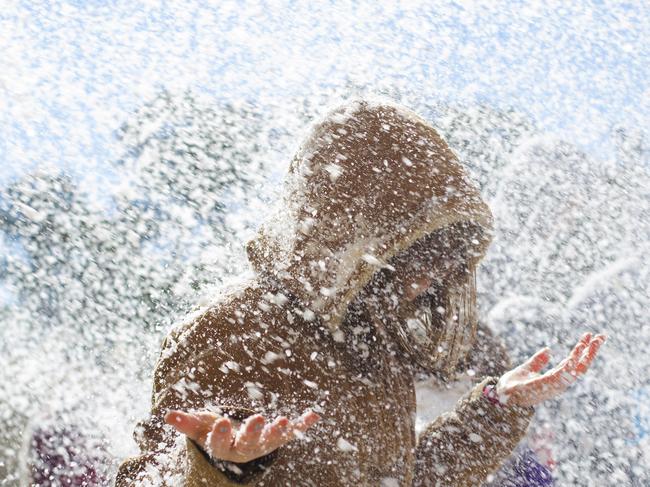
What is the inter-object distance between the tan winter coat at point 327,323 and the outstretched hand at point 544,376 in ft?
1.36

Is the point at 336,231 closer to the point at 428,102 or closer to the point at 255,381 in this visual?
the point at 255,381

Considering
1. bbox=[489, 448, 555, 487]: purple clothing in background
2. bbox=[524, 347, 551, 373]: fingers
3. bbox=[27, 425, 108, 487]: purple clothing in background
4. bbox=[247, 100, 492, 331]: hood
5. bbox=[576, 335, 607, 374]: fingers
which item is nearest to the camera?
bbox=[247, 100, 492, 331]: hood

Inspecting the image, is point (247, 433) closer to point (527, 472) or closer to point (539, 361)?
point (539, 361)

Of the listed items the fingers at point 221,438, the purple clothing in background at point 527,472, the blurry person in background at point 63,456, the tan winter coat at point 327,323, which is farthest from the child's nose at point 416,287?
the blurry person in background at point 63,456

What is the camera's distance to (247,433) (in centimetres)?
164

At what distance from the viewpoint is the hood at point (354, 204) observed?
78.8 inches

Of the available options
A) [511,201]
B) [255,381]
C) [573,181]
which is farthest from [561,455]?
[573,181]

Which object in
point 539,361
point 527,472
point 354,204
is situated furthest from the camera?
point 527,472

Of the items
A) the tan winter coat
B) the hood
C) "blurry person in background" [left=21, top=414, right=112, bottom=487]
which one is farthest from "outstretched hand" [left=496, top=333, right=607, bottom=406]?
"blurry person in background" [left=21, top=414, right=112, bottom=487]

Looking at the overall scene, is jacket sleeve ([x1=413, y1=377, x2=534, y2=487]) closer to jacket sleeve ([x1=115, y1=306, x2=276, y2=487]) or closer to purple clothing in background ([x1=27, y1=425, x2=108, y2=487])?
jacket sleeve ([x1=115, y1=306, x2=276, y2=487])

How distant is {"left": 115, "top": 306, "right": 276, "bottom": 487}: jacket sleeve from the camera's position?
2.02m

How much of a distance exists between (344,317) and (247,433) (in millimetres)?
639

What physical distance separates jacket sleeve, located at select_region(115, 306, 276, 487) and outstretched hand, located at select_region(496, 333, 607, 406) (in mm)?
978

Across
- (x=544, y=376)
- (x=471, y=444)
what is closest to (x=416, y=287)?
(x=544, y=376)
